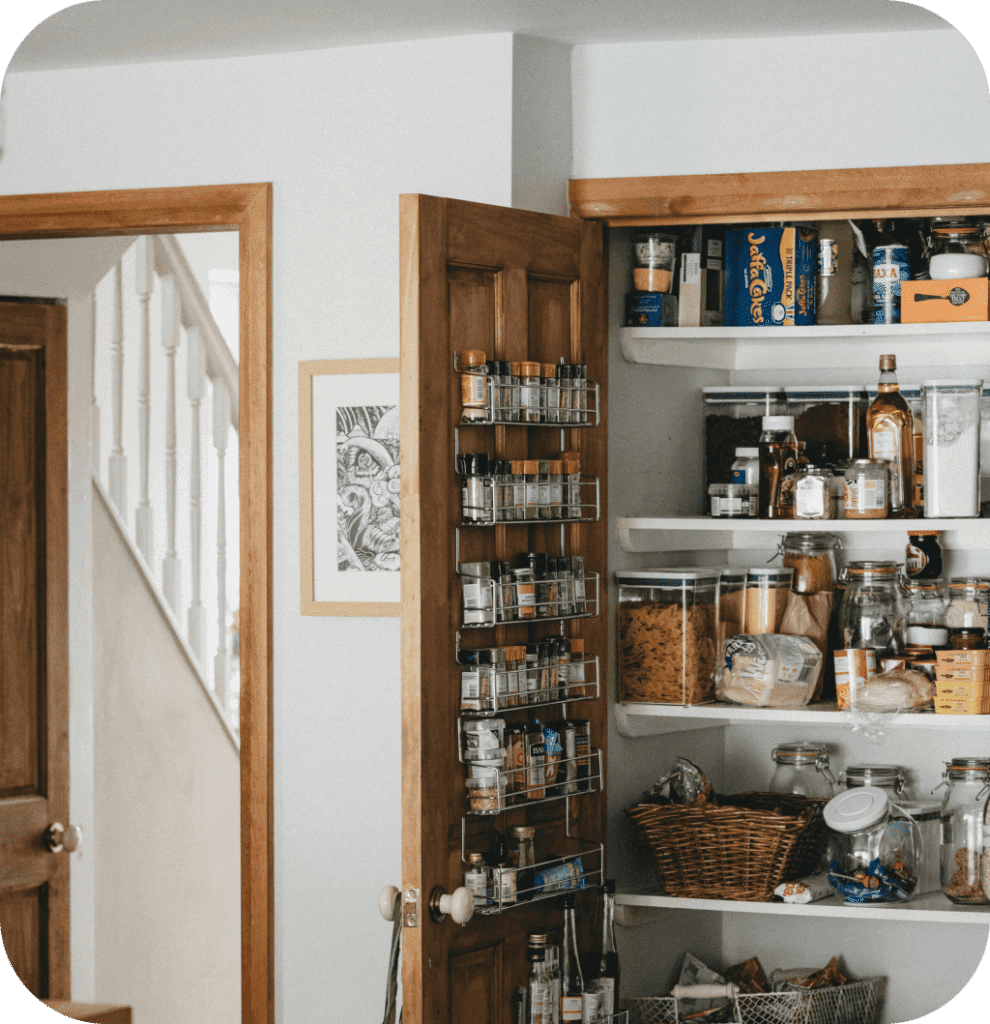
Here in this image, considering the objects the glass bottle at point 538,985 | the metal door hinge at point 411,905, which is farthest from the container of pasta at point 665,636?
the metal door hinge at point 411,905

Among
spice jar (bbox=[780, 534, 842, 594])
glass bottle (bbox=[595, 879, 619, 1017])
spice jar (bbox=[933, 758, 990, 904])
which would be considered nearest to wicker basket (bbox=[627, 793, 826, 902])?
glass bottle (bbox=[595, 879, 619, 1017])

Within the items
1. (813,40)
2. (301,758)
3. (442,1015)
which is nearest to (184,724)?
(301,758)

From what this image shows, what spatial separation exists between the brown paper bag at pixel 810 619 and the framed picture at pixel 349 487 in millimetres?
882

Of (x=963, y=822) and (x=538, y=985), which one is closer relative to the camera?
(x=538, y=985)

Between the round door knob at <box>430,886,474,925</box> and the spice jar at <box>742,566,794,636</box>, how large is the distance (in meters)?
1.04

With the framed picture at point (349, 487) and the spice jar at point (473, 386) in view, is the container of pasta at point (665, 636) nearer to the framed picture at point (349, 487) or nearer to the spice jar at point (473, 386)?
the framed picture at point (349, 487)

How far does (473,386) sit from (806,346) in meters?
1.23

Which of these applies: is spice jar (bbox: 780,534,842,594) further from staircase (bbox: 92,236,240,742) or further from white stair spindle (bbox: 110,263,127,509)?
white stair spindle (bbox: 110,263,127,509)

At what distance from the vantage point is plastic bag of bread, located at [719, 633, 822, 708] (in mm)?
2996

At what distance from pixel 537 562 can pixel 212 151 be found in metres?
1.21

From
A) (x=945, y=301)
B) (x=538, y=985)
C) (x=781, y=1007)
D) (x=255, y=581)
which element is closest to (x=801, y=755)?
(x=781, y=1007)

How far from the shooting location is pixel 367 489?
2.99m

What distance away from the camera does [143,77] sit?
10.3 ft

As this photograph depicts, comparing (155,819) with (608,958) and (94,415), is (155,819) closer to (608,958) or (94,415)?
(94,415)
